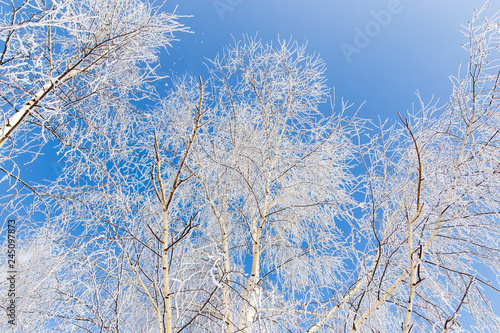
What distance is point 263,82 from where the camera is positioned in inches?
160

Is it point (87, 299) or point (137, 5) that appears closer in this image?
point (87, 299)

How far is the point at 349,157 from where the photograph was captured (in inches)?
150

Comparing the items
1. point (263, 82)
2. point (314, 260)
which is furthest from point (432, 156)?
point (263, 82)

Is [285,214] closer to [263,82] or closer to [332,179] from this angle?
[332,179]

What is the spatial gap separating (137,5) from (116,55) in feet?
2.70

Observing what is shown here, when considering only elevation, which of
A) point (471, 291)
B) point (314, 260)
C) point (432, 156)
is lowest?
point (471, 291)

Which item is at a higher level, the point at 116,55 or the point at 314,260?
the point at 116,55

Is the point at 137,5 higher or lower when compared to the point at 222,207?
higher

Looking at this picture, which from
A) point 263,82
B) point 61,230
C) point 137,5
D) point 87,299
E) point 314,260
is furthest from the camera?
point 263,82

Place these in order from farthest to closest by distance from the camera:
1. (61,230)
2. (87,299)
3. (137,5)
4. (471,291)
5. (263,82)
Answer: (263,82)
(137,5)
(61,230)
(87,299)
(471,291)

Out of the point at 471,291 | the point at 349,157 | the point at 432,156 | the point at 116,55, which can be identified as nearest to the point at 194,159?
the point at 116,55

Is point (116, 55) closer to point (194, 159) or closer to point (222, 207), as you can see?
point (194, 159)

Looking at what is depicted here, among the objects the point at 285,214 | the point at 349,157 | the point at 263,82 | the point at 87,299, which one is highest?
the point at 263,82

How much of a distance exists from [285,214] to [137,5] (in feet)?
10.1
